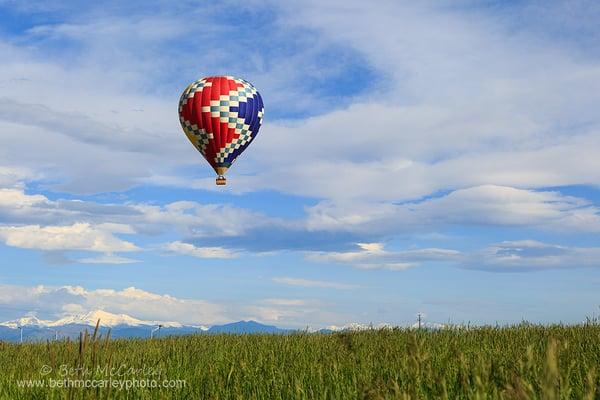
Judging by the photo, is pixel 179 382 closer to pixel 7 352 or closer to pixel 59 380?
pixel 59 380

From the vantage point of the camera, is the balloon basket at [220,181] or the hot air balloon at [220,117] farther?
the balloon basket at [220,181]

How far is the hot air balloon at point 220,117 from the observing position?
88.7ft

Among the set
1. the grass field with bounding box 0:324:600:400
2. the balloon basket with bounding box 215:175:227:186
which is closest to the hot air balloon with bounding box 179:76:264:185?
the balloon basket with bounding box 215:175:227:186

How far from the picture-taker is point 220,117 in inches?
A: 1061

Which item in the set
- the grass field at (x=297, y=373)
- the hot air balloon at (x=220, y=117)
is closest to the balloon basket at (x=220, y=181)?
the hot air balloon at (x=220, y=117)

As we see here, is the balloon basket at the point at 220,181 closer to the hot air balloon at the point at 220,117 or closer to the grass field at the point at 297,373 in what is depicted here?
the hot air balloon at the point at 220,117

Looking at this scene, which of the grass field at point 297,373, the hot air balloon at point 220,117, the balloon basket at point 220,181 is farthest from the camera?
the balloon basket at point 220,181

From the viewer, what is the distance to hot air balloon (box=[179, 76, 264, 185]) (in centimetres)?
2705

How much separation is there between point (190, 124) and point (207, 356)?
58.5ft

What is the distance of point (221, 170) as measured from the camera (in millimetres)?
28609

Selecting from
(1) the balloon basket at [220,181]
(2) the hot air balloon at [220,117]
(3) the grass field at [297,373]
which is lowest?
(3) the grass field at [297,373]

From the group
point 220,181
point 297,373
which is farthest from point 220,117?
point 297,373

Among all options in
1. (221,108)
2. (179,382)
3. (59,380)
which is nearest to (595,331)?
(179,382)

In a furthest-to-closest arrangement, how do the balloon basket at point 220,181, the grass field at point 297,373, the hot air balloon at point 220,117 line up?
the balloon basket at point 220,181
the hot air balloon at point 220,117
the grass field at point 297,373
